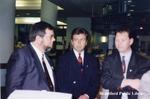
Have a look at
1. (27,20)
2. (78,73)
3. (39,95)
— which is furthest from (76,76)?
(27,20)

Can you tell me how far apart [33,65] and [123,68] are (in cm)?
82

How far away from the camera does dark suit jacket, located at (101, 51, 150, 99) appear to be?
3.00 meters

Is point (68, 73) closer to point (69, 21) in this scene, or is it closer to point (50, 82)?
point (50, 82)

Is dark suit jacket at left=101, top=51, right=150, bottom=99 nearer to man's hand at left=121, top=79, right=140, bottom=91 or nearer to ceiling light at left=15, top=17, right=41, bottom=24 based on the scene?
man's hand at left=121, top=79, right=140, bottom=91

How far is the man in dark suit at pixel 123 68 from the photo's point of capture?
3.00m

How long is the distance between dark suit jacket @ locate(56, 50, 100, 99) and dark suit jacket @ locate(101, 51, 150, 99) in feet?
1.86

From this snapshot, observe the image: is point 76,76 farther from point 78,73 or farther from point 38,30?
point 38,30

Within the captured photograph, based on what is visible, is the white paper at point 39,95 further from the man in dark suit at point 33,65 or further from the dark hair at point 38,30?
the dark hair at point 38,30

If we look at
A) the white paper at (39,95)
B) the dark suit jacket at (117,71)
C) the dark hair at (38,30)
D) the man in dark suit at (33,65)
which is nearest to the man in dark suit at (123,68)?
the dark suit jacket at (117,71)

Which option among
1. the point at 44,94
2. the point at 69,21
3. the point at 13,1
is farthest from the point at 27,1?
the point at 44,94

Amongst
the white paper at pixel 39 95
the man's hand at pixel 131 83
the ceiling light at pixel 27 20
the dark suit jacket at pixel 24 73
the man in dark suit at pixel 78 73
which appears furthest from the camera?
the ceiling light at pixel 27 20

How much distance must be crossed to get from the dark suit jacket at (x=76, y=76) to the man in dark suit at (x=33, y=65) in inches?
25.2

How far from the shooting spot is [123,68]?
3.11 m

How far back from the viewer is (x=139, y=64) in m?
3.14
